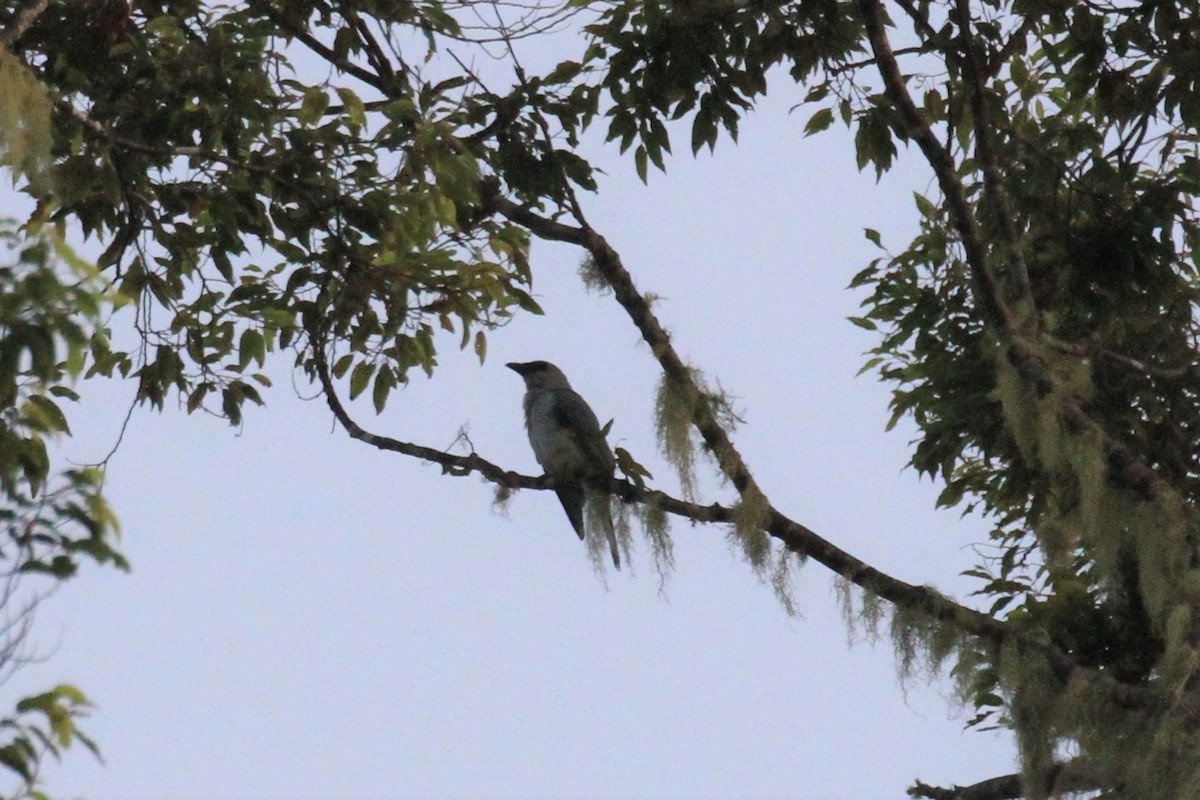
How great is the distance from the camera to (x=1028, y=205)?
580 cm

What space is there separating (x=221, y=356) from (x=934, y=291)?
2941mm

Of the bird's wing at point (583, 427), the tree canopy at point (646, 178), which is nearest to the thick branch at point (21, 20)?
the tree canopy at point (646, 178)

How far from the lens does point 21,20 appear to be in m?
3.83

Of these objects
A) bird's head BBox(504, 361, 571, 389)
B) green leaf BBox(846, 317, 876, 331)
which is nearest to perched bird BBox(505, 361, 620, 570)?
bird's head BBox(504, 361, 571, 389)

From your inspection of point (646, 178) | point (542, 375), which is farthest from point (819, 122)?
point (542, 375)

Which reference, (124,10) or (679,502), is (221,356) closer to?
(124,10)

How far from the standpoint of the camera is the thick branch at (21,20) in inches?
148

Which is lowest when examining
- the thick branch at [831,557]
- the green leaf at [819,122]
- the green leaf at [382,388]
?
the thick branch at [831,557]

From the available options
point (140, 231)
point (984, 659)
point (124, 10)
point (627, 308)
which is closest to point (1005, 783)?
point (984, 659)

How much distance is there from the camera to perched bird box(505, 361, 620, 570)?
213 inches

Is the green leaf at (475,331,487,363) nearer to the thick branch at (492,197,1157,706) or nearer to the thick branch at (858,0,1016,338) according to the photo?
the thick branch at (492,197,1157,706)

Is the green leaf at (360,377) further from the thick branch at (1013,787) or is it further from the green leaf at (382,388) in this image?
the thick branch at (1013,787)

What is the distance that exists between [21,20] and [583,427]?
3.60 m

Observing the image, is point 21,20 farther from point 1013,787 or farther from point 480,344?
point 1013,787
